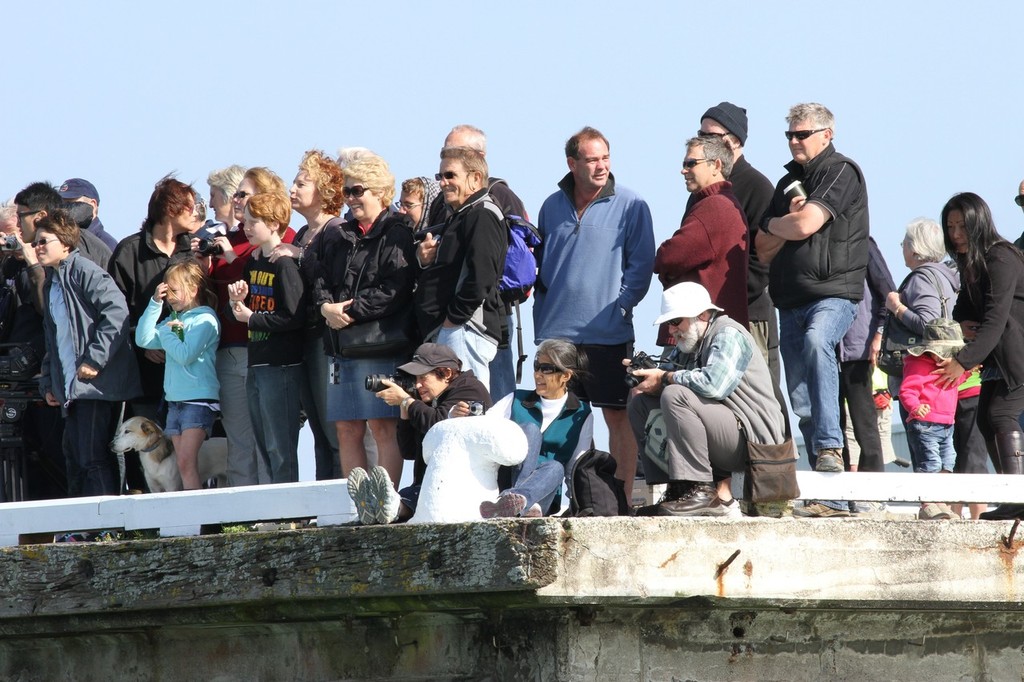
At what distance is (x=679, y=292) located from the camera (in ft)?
20.2

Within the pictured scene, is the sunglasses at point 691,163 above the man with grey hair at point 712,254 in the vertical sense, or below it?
above

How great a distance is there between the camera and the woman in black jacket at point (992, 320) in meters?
6.88

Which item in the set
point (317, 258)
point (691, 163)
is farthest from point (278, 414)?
point (691, 163)

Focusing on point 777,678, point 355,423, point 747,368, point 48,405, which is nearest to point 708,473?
point 747,368

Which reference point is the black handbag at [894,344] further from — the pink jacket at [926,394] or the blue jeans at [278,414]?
the blue jeans at [278,414]

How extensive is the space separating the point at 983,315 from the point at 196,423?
4037mm

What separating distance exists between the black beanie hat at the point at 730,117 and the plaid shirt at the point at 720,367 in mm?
1979

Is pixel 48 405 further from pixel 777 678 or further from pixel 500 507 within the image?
pixel 777 678

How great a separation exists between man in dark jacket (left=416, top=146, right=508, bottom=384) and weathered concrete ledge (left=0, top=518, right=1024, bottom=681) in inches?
82.5

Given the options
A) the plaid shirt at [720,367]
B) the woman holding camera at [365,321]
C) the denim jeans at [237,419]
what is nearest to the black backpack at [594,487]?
the plaid shirt at [720,367]

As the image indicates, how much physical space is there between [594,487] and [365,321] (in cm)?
224

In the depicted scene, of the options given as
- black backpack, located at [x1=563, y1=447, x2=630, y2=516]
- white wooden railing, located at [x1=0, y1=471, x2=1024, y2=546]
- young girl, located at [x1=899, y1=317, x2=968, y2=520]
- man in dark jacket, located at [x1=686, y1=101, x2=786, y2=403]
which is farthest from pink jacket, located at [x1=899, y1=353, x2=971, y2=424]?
black backpack, located at [x1=563, y1=447, x2=630, y2=516]

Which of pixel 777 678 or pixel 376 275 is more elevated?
pixel 376 275

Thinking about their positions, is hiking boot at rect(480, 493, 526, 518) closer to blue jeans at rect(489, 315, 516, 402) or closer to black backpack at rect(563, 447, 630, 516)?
black backpack at rect(563, 447, 630, 516)
